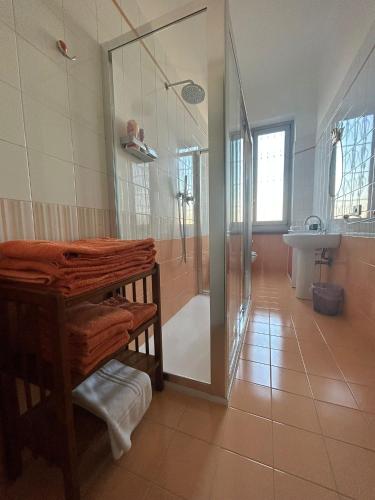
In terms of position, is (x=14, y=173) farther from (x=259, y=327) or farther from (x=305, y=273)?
(x=305, y=273)

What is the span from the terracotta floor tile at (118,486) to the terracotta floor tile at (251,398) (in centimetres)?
48

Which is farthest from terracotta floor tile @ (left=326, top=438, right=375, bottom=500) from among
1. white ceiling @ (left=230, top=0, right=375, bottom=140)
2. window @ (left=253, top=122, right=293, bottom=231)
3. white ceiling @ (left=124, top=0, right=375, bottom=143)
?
window @ (left=253, top=122, right=293, bottom=231)

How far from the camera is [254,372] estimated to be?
1219mm

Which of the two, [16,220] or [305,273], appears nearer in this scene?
[16,220]

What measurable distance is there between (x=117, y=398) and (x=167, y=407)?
350mm

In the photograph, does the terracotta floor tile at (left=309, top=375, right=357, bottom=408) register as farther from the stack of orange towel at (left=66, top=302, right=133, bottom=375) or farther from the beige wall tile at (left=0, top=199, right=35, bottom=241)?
the beige wall tile at (left=0, top=199, right=35, bottom=241)

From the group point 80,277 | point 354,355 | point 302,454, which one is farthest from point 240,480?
point 354,355

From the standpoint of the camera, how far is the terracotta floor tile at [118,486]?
26.1 inches

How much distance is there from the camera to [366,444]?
2.67 ft

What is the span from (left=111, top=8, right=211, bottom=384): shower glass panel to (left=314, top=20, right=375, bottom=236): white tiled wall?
3.90ft

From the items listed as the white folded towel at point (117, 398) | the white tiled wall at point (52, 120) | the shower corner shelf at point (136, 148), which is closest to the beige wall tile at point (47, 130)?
the white tiled wall at point (52, 120)

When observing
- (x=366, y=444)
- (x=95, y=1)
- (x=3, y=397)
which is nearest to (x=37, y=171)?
(x=3, y=397)

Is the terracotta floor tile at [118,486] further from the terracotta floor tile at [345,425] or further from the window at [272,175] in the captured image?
the window at [272,175]

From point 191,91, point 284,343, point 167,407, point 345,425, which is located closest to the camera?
point 345,425
